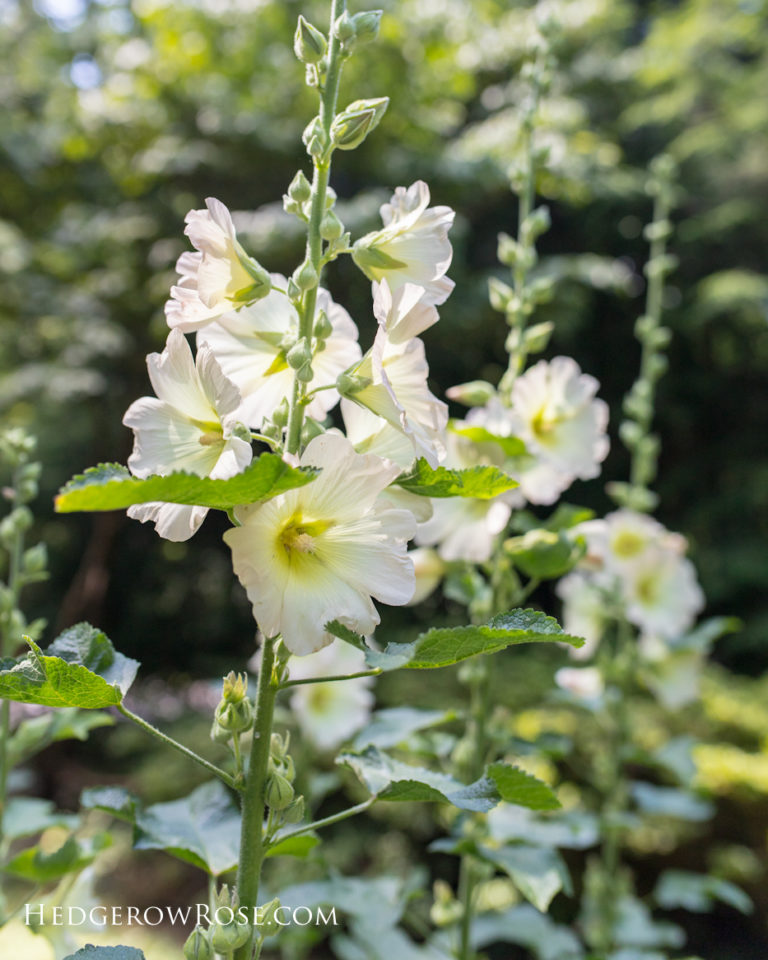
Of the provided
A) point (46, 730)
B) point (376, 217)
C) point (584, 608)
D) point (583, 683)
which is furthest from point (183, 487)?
point (376, 217)

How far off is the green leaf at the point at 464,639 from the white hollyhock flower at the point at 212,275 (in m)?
0.31

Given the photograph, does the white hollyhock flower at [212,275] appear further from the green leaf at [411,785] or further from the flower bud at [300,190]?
the green leaf at [411,785]

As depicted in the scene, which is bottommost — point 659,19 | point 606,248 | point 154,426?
point 154,426

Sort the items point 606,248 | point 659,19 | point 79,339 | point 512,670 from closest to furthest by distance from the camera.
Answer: point 512,670 → point 79,339 → point 606,248 → point 659,19

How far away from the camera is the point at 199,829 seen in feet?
2.75

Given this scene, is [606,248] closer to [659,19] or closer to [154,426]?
[659,19]

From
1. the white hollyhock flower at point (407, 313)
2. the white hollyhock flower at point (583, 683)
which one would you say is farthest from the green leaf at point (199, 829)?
the white hollyhock flower at point (583, 683)

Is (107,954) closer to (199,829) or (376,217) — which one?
(199,829)

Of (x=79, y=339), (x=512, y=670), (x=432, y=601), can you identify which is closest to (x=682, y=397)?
(x=432, y=601)

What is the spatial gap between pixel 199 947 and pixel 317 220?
0.64 meters

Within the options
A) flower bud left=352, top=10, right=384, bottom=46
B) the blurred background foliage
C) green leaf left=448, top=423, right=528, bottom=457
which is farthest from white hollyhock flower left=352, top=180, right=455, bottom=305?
the blurred background foliage

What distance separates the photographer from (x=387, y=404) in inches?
24.5

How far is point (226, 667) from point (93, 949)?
5.24 meters

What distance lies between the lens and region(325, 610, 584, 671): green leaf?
0.56 metres
